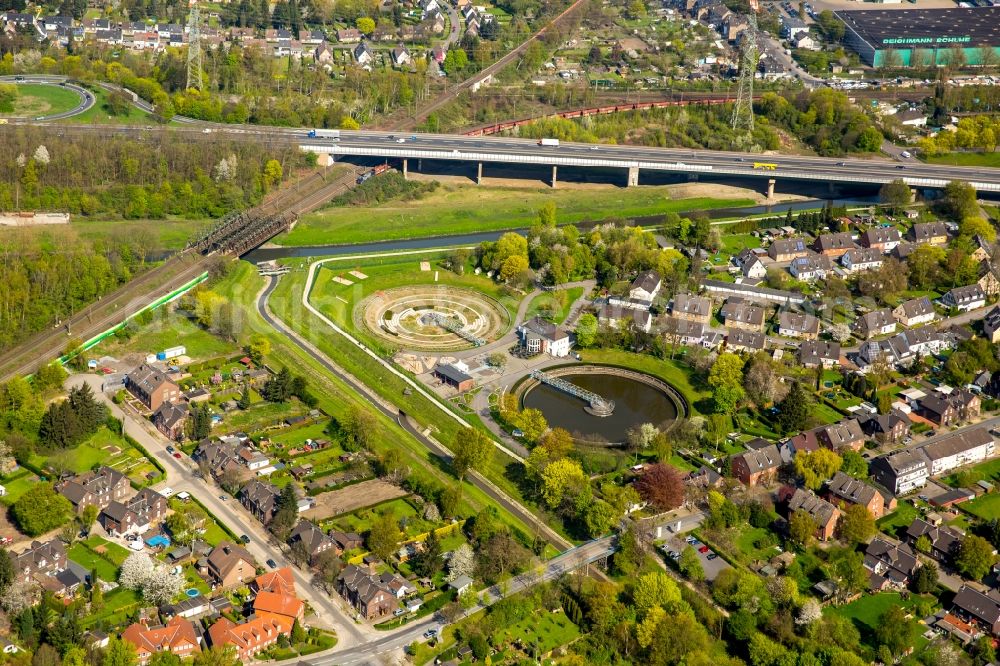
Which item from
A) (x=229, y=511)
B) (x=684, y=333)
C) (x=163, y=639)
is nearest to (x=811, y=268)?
(x=684, y=333)

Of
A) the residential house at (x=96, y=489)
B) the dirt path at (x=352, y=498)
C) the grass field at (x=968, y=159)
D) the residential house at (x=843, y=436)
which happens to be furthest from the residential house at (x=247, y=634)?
the grass field at (x=968, y=159)

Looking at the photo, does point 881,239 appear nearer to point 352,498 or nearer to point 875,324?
point 875,324

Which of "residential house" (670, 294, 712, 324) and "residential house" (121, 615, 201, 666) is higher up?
"residential house" (670, 294, 712, 324)

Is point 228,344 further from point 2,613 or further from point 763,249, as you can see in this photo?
point 763,249

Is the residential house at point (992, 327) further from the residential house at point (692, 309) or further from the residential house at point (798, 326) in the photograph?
the residential house at point (692, 309)

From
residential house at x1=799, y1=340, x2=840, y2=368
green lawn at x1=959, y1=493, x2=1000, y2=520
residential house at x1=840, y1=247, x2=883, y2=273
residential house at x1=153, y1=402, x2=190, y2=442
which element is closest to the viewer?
green lawn at x1=959, y1=493, x2=1000, y2=520

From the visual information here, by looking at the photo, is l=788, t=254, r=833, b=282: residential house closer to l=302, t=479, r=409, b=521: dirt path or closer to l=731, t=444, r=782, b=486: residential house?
l=731, t=444, r=782, b=486: residential house

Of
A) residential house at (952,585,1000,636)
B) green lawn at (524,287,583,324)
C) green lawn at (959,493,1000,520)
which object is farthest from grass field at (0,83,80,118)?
residential house at (952,585,1000,636)
